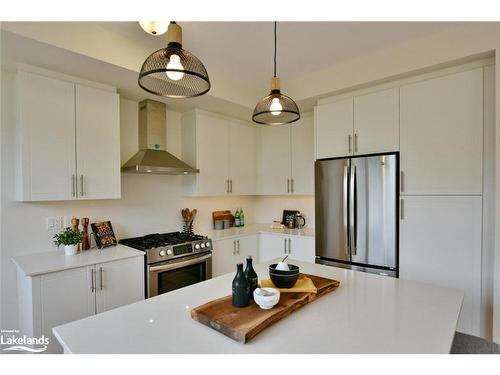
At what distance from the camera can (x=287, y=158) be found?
3658 mm

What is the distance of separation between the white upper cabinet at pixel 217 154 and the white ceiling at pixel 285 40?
79 cm

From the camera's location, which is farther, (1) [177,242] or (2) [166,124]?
(2) [166,124]

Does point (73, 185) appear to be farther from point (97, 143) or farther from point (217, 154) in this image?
point (217, 154)

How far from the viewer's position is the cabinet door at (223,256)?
3050 mm

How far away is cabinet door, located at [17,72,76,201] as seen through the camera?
2004 mm

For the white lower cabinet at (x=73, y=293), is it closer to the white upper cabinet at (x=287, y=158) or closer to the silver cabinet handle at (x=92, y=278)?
the silver cabinet handle at (x=92, y=278)

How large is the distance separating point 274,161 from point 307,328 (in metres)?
2.82

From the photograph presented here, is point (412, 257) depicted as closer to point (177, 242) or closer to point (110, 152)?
Answer: point (177, 242)

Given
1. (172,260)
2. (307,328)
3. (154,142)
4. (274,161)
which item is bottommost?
(172,260)

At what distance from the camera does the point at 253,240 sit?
3506mm

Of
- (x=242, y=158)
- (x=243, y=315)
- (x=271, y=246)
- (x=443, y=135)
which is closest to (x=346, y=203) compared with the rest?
(x=443, y=135)
